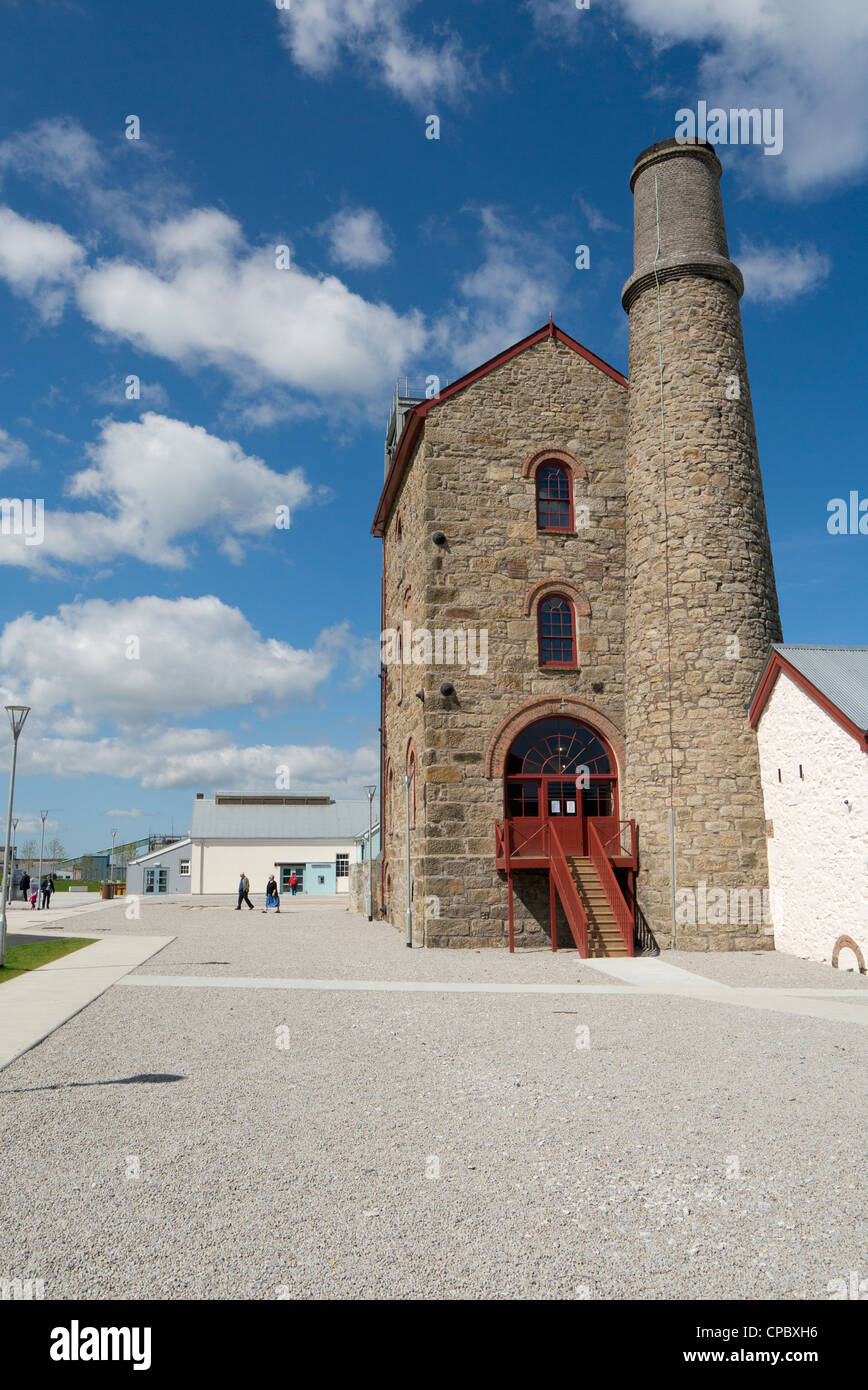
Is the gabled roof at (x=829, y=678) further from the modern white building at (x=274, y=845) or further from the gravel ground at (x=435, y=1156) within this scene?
the modern white building at (x=274, y=845)

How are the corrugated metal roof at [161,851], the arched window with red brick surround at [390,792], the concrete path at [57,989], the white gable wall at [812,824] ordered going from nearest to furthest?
the concrete path at [57,989]
the white gable wall at [812,824]
the arched window with red brick surround at [390,792]
the corrugated metal roof at [161,851]

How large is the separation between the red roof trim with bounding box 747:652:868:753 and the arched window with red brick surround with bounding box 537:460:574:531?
5517 mm

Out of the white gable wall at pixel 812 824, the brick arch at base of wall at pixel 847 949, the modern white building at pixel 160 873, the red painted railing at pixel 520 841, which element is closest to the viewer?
the brick arch at base of wall at pixel 847 949

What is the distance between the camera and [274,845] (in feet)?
166

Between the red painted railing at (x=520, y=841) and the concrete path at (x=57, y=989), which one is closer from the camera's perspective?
the concrete path at (x=57, y=989)

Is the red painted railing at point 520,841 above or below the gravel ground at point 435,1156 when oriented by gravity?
above

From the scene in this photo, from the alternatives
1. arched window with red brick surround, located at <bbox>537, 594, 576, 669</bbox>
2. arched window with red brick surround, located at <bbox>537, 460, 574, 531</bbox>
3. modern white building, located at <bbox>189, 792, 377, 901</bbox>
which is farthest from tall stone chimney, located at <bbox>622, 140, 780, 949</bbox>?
modern white building, located at <bbox>189, 792, 377, 901</bbox>

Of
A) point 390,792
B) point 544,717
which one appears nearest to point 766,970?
point 544,717

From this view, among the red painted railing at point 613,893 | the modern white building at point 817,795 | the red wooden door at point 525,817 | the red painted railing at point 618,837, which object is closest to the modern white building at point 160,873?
the red wooden door at point 525,817

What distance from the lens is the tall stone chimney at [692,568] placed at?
17.4 meters

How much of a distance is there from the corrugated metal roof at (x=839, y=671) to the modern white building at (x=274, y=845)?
36.1 metres

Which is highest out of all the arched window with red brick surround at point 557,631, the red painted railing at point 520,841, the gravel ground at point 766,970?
the arched window with red brick surround at point 557,631

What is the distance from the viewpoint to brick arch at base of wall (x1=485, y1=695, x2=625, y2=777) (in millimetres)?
18672
